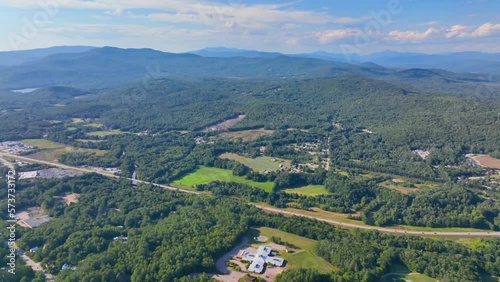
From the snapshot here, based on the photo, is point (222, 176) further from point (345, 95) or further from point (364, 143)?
point (345, 95)

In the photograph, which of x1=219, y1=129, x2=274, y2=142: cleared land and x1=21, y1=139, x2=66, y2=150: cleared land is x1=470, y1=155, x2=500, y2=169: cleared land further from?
x1=21, y1=139, x2=66, y2=150: cleared land

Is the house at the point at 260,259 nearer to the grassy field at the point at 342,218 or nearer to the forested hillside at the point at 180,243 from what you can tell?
the forested hillside at the point at 180,243

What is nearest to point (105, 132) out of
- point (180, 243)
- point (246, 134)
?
point (246, 134)

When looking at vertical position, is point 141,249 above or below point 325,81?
below

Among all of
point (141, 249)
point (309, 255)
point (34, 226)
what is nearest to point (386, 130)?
point (309, 255)

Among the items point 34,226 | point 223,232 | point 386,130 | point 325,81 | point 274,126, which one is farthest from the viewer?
point 325,81

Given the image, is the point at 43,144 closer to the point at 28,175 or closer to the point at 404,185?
the point at 28,175

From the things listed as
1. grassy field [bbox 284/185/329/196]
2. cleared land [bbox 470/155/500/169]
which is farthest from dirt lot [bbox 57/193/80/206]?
cleared land [bbox 470/155/500/169]
